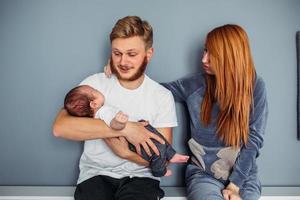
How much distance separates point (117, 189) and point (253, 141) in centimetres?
61

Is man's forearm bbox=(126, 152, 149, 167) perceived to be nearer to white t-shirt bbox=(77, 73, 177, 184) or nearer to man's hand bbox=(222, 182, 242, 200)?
white t-shirt bbox=(77, 73, 177, 184)

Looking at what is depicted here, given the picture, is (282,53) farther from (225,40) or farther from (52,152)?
(52,152)

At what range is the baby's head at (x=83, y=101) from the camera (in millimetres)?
1590

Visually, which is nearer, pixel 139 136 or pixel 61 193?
pixel 139 136

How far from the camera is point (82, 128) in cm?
162

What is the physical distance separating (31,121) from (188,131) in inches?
30.6

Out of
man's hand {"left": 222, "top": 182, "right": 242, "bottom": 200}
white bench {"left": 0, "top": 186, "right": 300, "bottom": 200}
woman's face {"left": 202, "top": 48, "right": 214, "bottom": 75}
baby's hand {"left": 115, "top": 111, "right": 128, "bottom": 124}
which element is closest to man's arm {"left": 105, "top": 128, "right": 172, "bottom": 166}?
baby's hand {"left": 115, "top": 111, "right": 128, "bottom": 124}

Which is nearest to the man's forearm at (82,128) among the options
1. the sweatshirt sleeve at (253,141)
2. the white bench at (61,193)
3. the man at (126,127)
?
the man at (126,127)

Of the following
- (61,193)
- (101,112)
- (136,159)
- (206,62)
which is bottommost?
(61,193)

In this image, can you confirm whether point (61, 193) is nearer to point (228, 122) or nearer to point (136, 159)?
point (136, 159)

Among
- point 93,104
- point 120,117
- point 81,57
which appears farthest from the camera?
point 81,57

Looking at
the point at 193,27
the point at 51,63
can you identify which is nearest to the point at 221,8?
the point at 193,27

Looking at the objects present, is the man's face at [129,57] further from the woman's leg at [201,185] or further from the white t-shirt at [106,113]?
the woman's leg at [201,185]

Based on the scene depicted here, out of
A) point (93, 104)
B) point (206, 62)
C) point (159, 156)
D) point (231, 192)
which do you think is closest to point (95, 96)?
point (93, 104)
